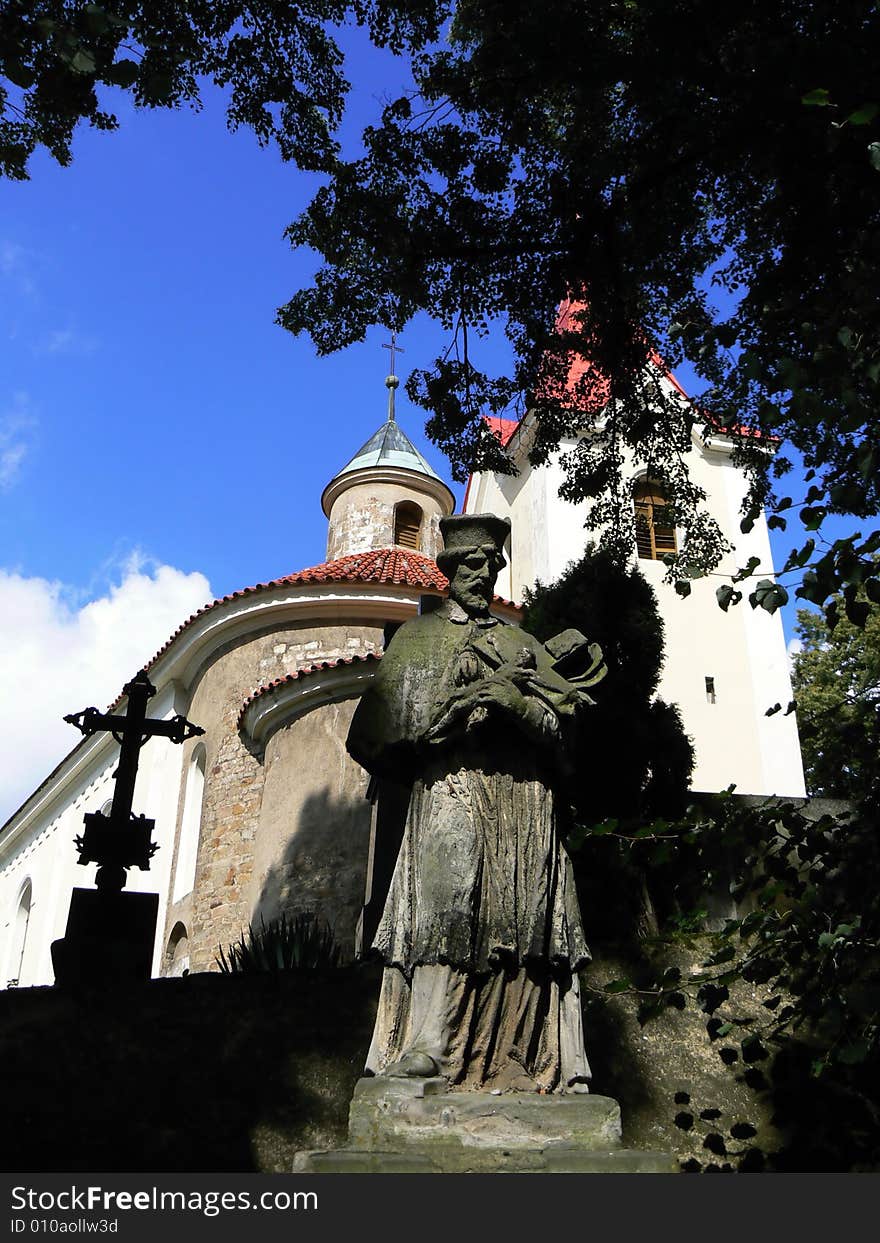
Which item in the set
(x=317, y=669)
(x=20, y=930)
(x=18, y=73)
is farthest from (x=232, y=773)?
(x=20, y=930)

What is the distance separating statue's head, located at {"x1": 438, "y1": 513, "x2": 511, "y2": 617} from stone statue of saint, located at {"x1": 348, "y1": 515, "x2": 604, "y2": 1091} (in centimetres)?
1

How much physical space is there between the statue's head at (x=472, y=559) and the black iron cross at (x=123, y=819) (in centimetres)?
612

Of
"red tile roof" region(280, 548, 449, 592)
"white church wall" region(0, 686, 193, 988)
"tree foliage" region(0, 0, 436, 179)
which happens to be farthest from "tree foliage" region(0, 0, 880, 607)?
"white church wall" region(0, 686, 193, 988)

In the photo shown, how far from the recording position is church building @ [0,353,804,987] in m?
12.8

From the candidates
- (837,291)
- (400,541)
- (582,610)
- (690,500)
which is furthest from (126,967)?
(400,541)

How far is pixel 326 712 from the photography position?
13297mm

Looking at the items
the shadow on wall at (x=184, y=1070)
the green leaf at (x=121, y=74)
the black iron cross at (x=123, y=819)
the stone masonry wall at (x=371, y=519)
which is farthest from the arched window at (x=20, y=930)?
the green leaf at (x=121, y=74)

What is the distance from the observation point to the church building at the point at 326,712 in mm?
12766

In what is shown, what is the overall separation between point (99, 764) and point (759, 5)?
21.2 m

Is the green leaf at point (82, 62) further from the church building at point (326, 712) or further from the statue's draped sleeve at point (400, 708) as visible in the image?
the statue's draped sleeve at point (400, 708)

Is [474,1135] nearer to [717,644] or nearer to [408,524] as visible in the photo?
[717,644]

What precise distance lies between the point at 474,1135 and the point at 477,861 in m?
0.92
